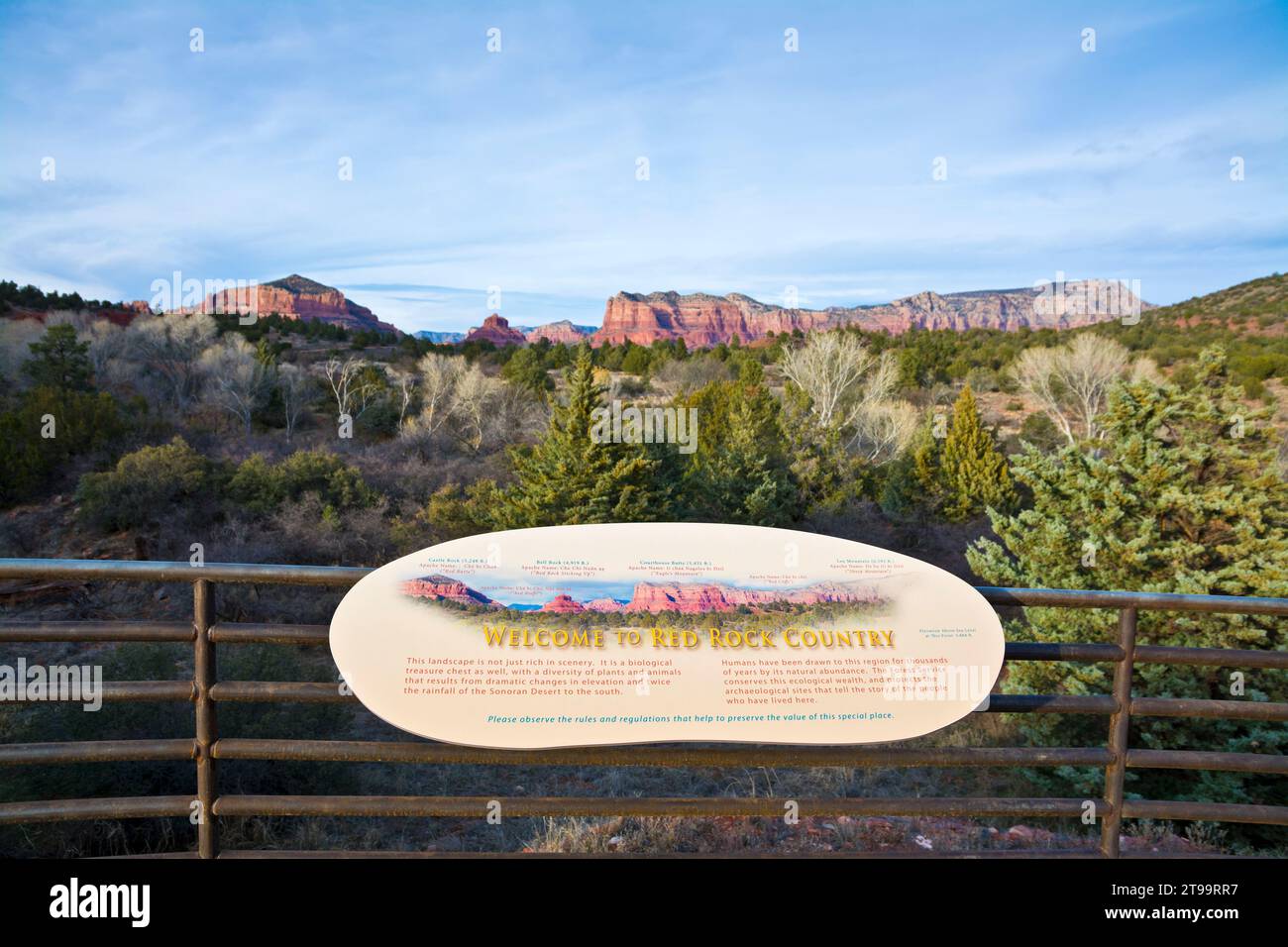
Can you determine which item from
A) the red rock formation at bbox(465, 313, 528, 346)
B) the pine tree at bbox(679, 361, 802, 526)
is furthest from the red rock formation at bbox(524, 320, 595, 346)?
the pine tree at bbox(679, 361, 802, 526)

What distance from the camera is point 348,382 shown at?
132 feet

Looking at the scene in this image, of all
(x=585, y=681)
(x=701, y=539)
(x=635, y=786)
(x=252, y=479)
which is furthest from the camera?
(x=252, y=479)

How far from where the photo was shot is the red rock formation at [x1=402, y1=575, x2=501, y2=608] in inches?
87.3

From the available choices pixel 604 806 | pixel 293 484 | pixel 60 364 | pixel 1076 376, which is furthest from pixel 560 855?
pixel 1076 376

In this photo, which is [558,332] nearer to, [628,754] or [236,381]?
[236,381]

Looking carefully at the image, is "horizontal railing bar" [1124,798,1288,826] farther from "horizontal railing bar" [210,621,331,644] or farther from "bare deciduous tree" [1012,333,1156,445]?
"bare deciduous tree" [1012,333,1156,445]

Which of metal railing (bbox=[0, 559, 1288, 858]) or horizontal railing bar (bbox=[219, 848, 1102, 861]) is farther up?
metal railing (bbox=[0, 559, 1288, 858])

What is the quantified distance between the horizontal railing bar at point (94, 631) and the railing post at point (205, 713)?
1.5 inches

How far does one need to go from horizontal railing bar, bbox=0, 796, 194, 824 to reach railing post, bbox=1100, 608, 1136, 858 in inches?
104

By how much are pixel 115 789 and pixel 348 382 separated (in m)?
36.8

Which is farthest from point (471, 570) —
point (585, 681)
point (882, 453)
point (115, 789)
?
point (882, 453)

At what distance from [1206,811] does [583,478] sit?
53.0 feet
